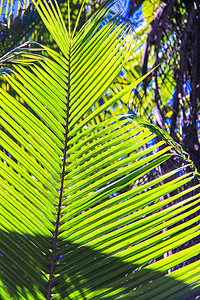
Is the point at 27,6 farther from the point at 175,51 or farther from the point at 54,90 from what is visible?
the point at 54,90

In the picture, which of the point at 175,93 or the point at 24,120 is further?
the point at 175,93

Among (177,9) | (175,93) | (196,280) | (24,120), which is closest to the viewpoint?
(196,280)

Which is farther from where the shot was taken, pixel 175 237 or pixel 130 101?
pixel 130 101

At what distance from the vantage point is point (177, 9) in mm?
1532

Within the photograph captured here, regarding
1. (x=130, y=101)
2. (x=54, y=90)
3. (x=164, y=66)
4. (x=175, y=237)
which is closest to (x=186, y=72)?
(x=164, y=66)

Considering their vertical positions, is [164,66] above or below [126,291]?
above

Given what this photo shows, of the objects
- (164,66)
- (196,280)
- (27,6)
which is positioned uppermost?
(27,6)

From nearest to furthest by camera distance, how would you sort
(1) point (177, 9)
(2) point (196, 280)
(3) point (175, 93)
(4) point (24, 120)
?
(2) point (196, 280)
(4) point (24, 120)
(3) point (175, 93)
(1) point (177, 9)

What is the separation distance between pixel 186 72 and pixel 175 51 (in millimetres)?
138

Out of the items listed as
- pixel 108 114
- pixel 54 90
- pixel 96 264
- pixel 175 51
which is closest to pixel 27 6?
pixel 108 114

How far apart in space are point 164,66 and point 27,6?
799mm

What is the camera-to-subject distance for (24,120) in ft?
1.83

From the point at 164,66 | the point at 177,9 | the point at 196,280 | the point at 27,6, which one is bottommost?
the point at 196,280

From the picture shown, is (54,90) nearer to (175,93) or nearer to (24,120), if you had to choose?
(24,120)
